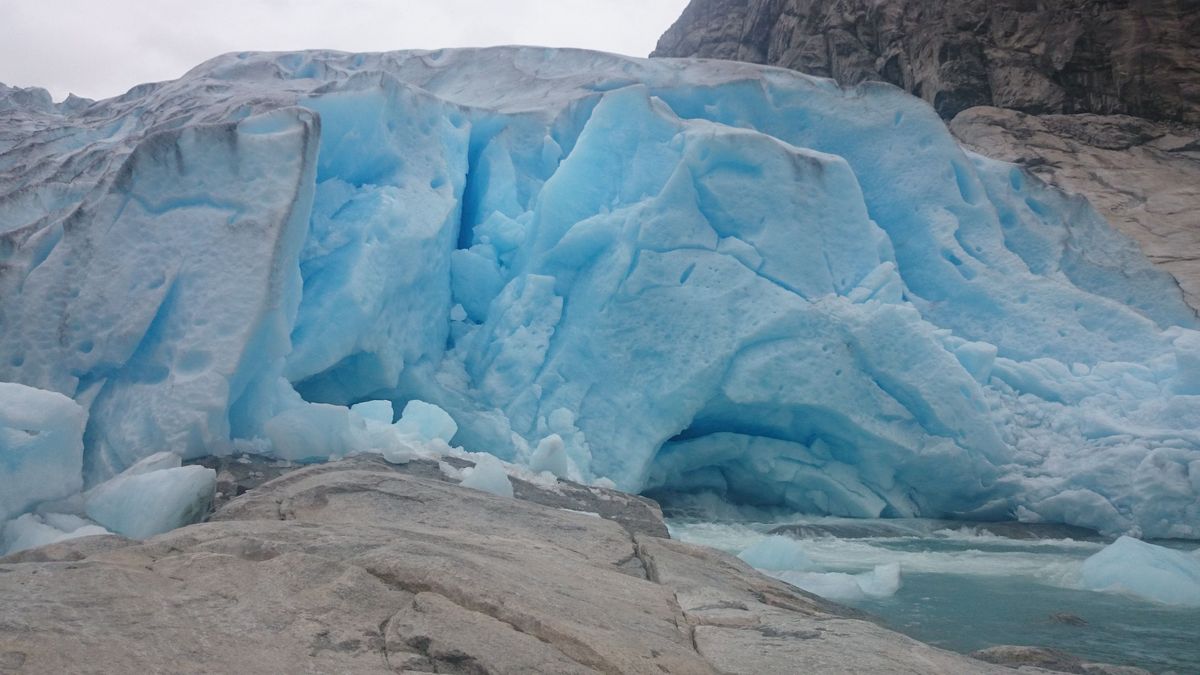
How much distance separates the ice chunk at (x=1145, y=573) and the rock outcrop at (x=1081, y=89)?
19.3 ft

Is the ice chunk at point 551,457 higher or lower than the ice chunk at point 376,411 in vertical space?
lower

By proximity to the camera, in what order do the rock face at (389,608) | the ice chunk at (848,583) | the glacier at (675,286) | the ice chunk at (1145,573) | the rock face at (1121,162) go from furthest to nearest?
the rock face at (1121,162) → the glacier at (675,286) → the ice chunk at (1145,573) → the ice chunk at (848,583) → the rock face at (389,608)

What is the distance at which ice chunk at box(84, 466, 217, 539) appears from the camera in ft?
11.6

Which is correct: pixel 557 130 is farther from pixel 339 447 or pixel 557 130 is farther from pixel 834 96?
pixel 339 447

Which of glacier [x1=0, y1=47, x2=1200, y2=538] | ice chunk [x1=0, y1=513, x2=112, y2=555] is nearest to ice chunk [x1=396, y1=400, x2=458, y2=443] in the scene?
glacier [x1=0, y1=47, x2=1200, y2=538]

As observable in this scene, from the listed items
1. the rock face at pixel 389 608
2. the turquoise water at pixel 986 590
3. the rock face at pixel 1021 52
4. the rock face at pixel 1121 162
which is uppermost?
the rock face at pixel 1021 52

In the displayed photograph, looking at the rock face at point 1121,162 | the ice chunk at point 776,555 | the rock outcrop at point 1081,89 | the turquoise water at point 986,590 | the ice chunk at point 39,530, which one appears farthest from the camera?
the rock outcrop at point 1081,89

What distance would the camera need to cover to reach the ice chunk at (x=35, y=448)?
12.0ft

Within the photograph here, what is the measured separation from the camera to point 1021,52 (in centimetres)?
1345

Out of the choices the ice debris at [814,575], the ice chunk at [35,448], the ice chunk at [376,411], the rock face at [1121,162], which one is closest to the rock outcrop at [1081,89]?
the rock face at [1121,162]

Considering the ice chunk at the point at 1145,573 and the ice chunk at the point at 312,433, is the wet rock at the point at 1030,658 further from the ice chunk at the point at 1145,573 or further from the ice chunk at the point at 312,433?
the ice chunk at the point at 312,433

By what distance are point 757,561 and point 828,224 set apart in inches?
148

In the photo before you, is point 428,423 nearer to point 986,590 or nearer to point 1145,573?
point 986,590

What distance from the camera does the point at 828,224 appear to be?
8125mm
